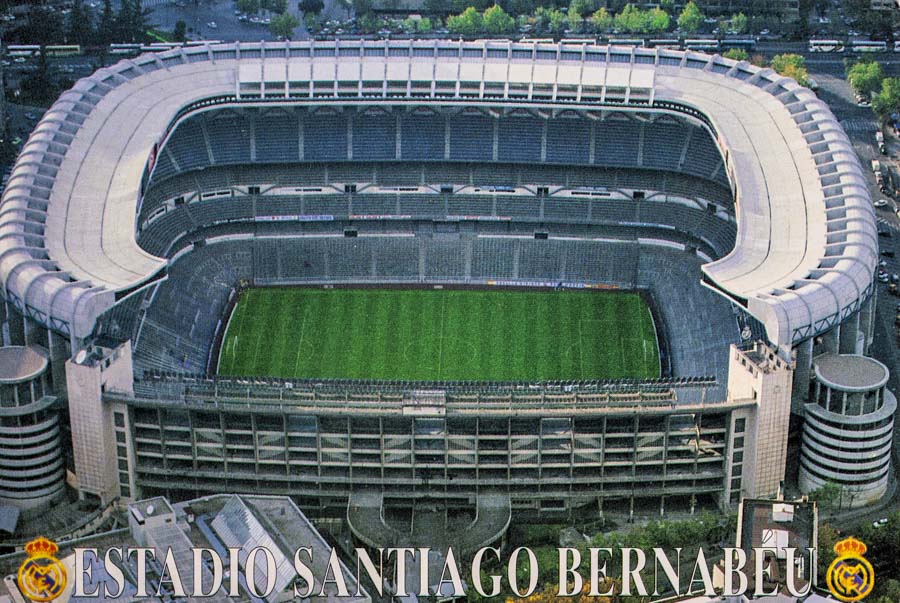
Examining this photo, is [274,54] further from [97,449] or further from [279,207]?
[97,449]

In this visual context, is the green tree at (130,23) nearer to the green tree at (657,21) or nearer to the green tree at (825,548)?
the green tree at (657,21)

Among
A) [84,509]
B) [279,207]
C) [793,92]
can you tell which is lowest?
[84,509]

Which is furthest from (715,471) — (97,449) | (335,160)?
(335,160)

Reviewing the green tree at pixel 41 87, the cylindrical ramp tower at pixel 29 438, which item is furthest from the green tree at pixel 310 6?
the cylindrical ramp tower at pixel 29 438

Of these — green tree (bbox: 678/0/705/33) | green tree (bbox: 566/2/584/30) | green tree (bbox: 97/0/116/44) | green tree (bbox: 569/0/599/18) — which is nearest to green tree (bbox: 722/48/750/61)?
green tree (bbox: 678/0/705/33)

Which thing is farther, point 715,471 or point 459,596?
point 715,471

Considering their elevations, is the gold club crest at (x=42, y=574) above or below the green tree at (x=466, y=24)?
below

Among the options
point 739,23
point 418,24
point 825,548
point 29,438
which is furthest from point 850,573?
point 418,24

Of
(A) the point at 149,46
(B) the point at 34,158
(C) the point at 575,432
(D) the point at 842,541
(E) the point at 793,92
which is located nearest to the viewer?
(D) the point at 842,541
